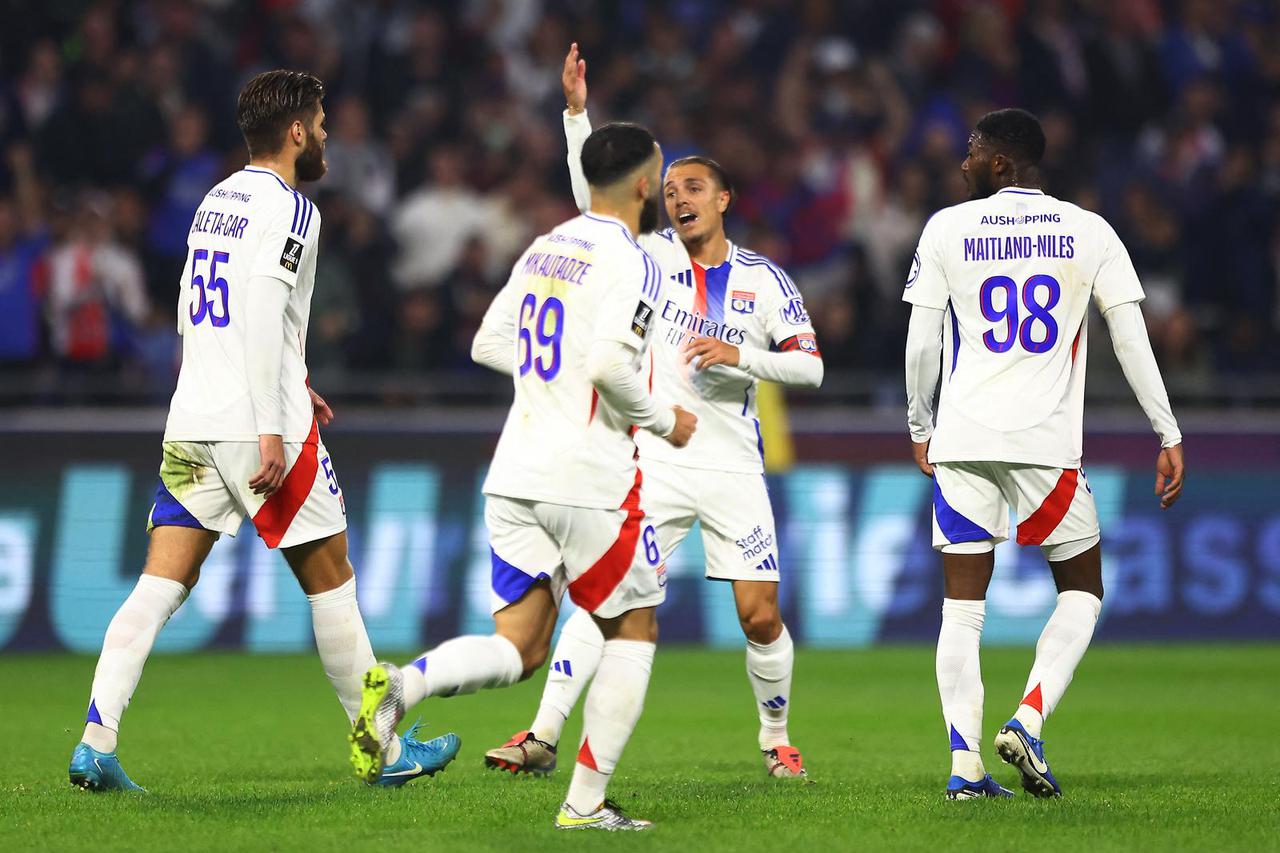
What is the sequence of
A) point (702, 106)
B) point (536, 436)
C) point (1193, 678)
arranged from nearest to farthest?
point (536, 436) < point (1193, 678) < point (702, 106)

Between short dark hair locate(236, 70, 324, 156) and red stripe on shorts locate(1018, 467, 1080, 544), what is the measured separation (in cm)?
307

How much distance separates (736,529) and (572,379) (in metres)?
2.16

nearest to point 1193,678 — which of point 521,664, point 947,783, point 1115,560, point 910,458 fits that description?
point 1115,560

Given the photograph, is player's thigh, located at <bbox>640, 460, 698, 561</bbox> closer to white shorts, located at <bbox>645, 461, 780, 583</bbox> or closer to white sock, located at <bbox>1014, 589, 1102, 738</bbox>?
white shorts, located at <bbox>645, 461, 780, 583</bbox>

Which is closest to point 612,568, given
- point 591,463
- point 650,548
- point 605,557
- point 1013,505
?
point 605,557

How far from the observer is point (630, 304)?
18.6ft

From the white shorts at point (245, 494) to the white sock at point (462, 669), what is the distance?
2.98 feet

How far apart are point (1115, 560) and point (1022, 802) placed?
6922mm

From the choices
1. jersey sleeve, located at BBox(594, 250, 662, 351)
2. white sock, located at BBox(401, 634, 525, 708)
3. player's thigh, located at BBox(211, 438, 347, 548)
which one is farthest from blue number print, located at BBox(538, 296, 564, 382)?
player's thigh, located at BBox(211, 438, 347, 548)

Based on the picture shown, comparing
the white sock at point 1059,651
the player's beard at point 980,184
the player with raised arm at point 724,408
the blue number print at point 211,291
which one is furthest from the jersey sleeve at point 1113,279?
the blue number print at point 211,291

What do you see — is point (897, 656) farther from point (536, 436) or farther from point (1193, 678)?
point (536, 436)

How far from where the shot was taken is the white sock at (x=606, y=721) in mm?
5648

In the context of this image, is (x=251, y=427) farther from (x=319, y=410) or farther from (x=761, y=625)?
(x=761, y=625)

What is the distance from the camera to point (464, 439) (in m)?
12.7
